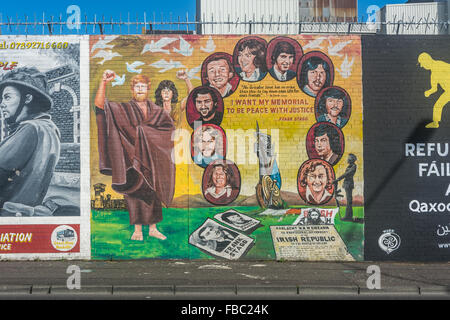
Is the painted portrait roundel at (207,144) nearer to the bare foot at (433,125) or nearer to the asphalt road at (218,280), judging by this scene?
the asphalt road at (218,280)

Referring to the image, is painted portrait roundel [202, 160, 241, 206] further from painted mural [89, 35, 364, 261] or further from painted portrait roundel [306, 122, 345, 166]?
painted portrait roundel [306, 122, 345, 166]

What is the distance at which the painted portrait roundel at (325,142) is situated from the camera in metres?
10.7

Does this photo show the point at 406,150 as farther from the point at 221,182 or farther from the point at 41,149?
the point at 41,149

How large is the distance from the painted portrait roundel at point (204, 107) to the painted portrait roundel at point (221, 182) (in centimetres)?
98

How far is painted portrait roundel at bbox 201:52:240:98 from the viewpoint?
10.7m

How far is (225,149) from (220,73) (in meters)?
1.75

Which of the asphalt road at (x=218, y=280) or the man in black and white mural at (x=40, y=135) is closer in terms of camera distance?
the asphalt road at (x=218, y=280)

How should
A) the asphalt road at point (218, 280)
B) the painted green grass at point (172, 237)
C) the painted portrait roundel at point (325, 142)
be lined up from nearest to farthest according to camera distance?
the asphalt road at point (218, 280), the painted green grass at point (172, 237), the painted portrait roundel at point (325, 142)

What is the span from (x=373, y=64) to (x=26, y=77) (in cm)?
795

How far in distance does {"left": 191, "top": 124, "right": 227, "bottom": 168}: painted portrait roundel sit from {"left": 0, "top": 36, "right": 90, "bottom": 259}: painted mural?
2.53m

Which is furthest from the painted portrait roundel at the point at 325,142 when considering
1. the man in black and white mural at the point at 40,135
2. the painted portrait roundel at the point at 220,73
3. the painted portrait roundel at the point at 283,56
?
the man in black and white mural at the point at 40,135

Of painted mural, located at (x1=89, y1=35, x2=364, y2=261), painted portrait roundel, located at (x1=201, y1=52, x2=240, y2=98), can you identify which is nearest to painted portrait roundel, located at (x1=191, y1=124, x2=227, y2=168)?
painted mural, located at (x1=89, y1=35, x2=364, y2=261)

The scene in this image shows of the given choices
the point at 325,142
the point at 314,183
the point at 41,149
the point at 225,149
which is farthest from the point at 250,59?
the point at 41,149

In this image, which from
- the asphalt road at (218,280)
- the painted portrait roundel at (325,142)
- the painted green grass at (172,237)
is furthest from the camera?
the painted portrait roundel at (325,142)
